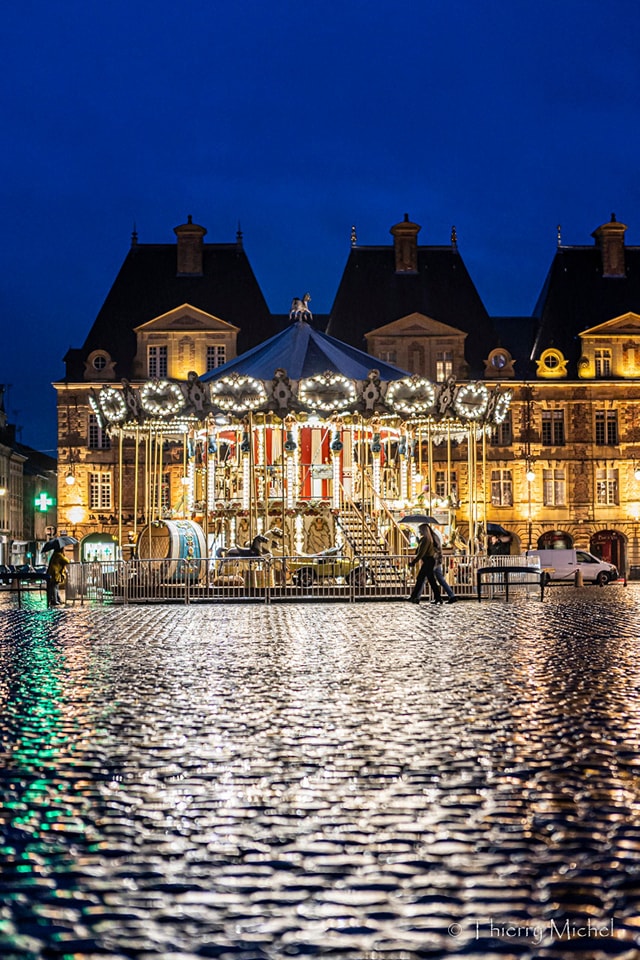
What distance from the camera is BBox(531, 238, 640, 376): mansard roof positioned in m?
58.0

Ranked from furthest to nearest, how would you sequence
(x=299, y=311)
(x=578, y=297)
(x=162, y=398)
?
(x=578, y=297)
(x=299, y=311)
(x=162, y=398)

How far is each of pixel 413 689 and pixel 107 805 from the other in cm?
437

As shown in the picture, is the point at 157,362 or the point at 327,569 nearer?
the point at 327,569

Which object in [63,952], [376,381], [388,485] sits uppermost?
[376,381]

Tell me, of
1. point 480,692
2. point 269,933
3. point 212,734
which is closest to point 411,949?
point 269,933

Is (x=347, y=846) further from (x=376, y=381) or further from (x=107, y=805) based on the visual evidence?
(x=376, y=381)

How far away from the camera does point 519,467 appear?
56.7 m

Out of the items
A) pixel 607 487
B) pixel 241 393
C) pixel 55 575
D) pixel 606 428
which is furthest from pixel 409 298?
pixel 55 575

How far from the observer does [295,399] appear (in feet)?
96.4

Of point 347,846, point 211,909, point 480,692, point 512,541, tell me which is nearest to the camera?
point 211,909

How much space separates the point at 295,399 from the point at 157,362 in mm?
27344

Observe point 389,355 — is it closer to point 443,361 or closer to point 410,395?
point 443,361

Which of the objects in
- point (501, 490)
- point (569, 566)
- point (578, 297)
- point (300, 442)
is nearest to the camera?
point (300, 442)

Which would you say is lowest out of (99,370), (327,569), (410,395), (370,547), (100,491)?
(327,569)
